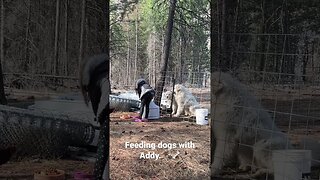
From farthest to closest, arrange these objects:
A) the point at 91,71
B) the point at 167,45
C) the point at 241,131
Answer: the point at 241,131 → the point at 167,45 → the point at 91,71

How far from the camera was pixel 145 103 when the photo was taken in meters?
2.85

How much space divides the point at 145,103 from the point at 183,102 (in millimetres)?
251

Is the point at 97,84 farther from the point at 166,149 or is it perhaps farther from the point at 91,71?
the point at 166,149

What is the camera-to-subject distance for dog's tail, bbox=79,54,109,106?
2686 mm

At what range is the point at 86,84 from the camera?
272 centimetres

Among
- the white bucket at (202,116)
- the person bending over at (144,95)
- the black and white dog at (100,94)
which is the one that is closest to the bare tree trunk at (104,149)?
the black and white dog at (100,94)

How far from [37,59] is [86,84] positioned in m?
0.35

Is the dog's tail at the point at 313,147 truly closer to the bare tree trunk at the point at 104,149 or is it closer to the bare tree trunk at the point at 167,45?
the bare tree trunk at the point at 167,45

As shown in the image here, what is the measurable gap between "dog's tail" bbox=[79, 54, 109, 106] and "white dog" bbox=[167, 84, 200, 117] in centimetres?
48

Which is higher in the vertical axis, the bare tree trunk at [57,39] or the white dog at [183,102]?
the bare tree trunk at [57,39]

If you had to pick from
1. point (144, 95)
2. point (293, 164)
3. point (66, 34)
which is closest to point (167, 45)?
point (144, 95)

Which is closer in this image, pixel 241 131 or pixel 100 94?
pixel 100 94

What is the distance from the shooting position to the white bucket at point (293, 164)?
272 centimetres

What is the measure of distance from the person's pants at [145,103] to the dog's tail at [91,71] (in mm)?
300
